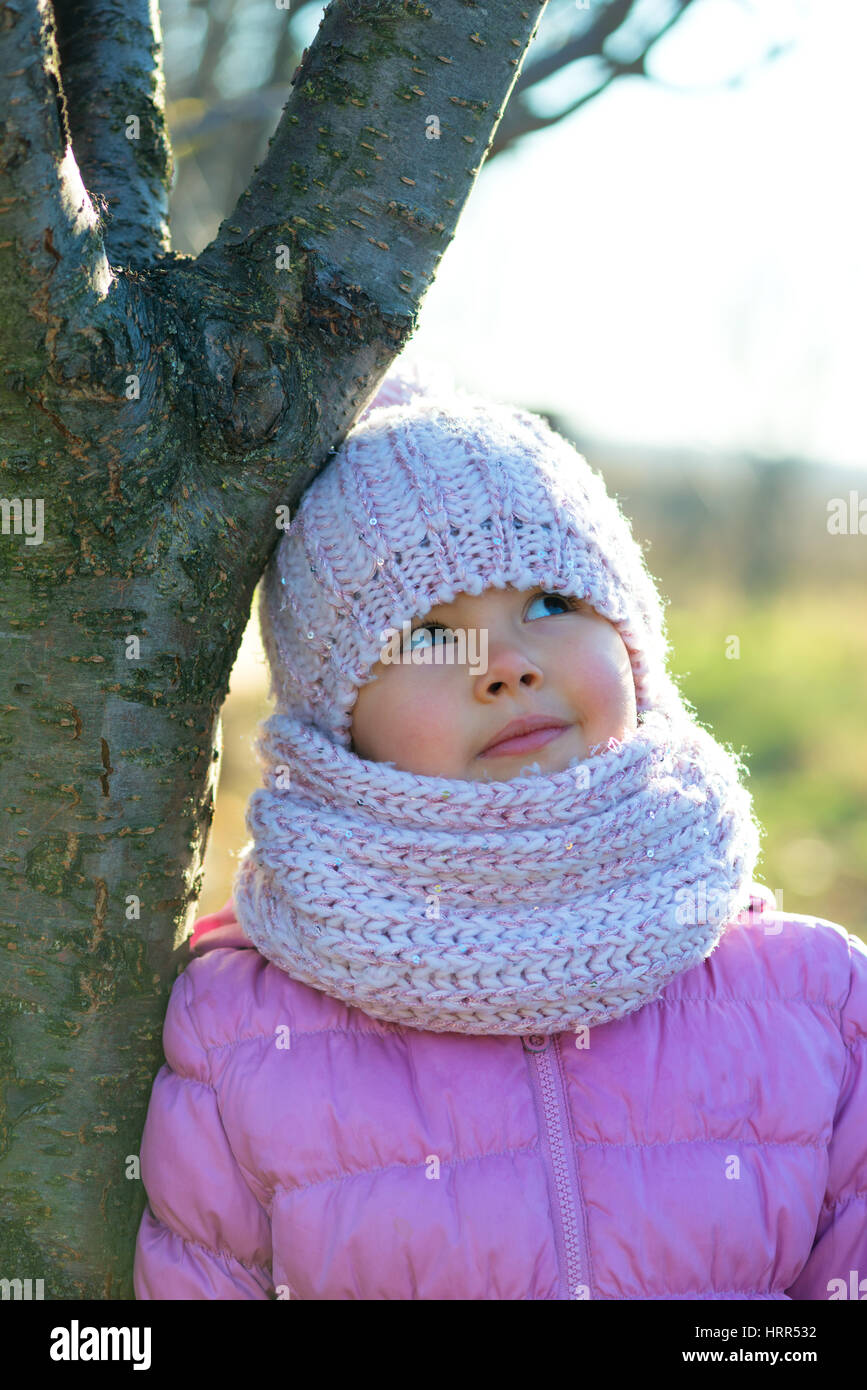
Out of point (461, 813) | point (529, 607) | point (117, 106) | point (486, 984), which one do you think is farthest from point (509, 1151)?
point (117, 106)

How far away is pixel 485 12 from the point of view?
1.67 m

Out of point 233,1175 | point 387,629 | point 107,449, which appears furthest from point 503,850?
point 107,449

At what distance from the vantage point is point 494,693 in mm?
1804

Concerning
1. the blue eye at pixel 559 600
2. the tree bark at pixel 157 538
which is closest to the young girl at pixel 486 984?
the blue eye at pixel 559 600

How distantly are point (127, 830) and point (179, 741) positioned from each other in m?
0.14

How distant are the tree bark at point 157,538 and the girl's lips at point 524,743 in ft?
1.41

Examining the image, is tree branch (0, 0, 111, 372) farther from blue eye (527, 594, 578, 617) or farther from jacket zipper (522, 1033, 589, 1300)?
jacket zipper (522, 1033, 589, 1300)

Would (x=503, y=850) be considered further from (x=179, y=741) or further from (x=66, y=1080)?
(x=66, y=1080)

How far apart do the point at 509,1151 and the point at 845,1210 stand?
20.8 inches

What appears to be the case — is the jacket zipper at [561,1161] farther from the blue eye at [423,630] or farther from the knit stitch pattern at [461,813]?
the blue eye at [423,630]

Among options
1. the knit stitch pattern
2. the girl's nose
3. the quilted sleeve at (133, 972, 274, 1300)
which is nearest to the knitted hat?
the knit stitch pattern

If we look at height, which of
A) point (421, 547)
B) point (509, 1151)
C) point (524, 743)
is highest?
point (421, 547)

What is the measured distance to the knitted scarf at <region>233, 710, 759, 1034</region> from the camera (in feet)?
5.58

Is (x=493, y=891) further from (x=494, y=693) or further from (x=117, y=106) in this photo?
(x=117, y=106)
